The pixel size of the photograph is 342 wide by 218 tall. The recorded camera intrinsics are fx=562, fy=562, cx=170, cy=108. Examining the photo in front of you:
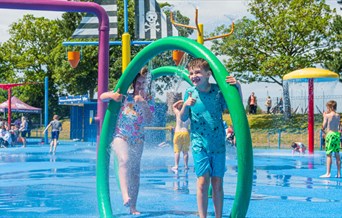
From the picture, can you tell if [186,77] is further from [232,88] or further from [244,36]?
[244,36]

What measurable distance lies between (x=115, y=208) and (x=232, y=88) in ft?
8.57

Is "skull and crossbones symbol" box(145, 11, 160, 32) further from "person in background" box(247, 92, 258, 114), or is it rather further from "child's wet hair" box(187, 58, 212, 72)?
"person in background" box(247, 92, 258, 114)

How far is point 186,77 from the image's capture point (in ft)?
25.7

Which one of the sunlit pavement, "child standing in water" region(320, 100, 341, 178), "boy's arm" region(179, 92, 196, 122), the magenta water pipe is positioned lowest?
the sunlit pavement

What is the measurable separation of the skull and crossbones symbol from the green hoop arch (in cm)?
750

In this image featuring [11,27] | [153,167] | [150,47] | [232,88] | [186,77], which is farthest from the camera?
[11,27]

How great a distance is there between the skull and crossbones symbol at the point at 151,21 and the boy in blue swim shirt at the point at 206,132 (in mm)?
A: 8618

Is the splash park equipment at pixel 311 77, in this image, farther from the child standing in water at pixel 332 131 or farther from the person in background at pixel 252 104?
the person in background at pixel 252 104

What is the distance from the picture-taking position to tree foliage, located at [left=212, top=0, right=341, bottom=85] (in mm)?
36312

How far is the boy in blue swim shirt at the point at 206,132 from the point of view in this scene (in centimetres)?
485

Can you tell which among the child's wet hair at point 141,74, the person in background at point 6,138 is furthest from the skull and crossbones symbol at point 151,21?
the person in background at point 6,138

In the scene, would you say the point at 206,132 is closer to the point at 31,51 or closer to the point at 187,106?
the point at 187,106

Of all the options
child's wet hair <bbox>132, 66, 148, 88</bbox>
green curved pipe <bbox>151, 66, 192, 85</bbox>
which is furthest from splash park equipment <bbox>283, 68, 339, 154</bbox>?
child's wet hair <bbox>132, 66, 148, 88</bbox>

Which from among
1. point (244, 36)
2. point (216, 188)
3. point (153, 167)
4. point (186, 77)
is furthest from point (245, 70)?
point (216, 188)
